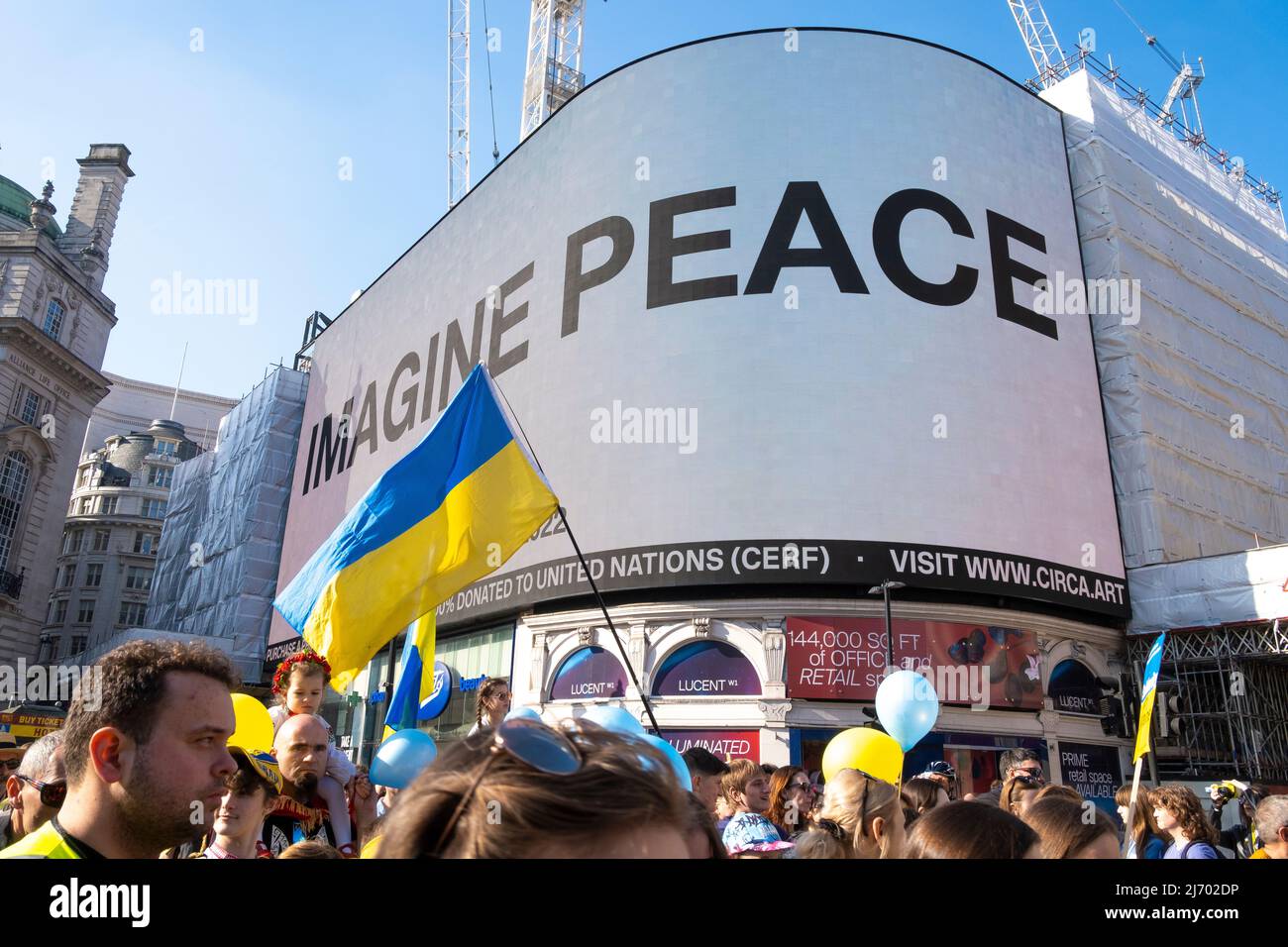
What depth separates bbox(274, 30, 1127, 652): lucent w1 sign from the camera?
2266 centimetres

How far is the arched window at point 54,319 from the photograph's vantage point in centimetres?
4994

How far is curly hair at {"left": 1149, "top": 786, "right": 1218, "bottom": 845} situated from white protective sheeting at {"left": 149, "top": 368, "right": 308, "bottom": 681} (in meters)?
42.2

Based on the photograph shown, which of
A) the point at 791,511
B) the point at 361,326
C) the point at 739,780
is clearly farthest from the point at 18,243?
the point at 739,780

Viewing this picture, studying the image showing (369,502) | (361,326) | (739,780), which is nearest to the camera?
(739,780)

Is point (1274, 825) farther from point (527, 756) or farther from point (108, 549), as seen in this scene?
point (108, 549)

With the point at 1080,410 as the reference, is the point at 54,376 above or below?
above

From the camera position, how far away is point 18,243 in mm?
48469

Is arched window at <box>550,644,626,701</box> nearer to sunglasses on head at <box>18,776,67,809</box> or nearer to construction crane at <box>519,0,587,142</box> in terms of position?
sunglasses on head at <box>18,776,67,809</box>

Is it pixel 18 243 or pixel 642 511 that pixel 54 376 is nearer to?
pixel 18 243

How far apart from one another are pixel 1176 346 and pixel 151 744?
3223cm

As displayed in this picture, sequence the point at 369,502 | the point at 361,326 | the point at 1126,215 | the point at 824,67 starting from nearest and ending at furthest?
the point at 369,502 → the point at 824,67 → the point at 1126,215 → the point at 361,326
